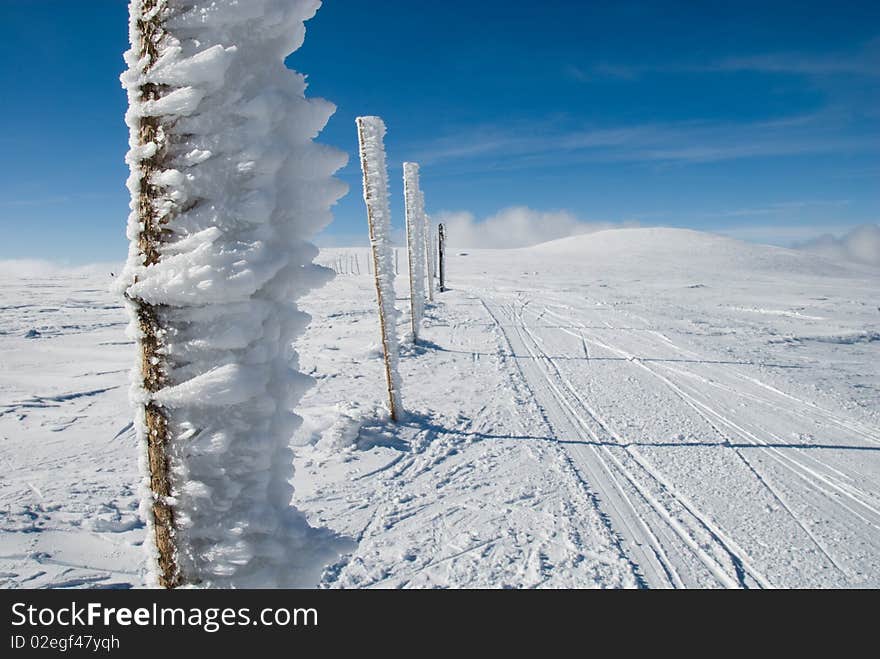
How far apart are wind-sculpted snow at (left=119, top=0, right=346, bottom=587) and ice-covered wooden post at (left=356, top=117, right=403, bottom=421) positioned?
8319mm

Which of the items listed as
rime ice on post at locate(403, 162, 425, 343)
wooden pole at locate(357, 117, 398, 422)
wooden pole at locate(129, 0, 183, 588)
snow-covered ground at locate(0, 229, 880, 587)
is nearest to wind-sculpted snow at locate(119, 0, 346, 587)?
wooden pole at locate(129, 0, 183, 588)

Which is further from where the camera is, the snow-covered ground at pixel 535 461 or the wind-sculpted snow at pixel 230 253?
the snow-covered ground at pixel 535 461

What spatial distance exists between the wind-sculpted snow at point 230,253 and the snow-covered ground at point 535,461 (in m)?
1.97

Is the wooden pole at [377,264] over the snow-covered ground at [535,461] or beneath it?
over

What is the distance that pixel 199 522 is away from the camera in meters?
1.56

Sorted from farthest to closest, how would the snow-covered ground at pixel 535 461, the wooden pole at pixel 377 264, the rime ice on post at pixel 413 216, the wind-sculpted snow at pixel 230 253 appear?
the rime ice on post at pixel 413 216 → the wooden pole at pixel 377 264 → the snow-covered ground at pixel 535 461 → the wind-sculpted snow at pixel 230 253

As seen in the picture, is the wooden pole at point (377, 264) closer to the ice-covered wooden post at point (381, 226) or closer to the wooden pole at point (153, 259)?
the ice-covered wooden post at point (381, 226)

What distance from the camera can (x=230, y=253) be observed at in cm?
143

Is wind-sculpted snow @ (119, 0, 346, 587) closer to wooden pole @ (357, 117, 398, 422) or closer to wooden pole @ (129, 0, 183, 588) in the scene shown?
wooden pole @ (129, 0, 183, 588)

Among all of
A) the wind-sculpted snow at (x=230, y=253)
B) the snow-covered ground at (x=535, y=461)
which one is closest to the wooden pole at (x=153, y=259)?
the wind-sculpted snow at (x=230, y=253)

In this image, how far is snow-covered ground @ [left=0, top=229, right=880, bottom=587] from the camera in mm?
5285

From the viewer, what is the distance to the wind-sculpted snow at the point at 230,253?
1.40 meters

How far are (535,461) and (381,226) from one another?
222 inches
